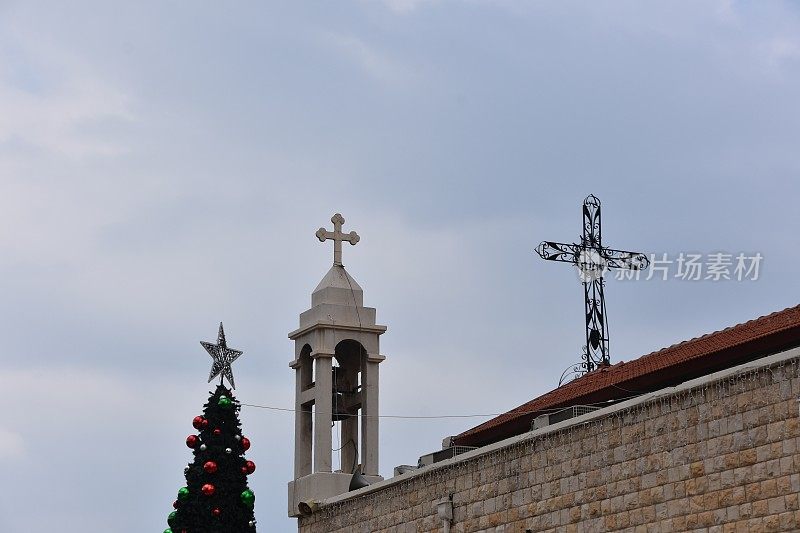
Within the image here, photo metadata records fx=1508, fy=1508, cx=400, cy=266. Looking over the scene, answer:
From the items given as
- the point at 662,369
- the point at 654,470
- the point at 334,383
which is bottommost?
the point at 654,470

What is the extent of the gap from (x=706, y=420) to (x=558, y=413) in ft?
11.2

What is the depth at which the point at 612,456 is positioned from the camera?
19.5 m

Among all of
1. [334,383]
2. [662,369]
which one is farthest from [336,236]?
[662,369]

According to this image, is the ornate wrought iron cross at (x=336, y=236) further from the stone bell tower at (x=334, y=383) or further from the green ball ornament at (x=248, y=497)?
the green ball ornament at (x=248, y=497)

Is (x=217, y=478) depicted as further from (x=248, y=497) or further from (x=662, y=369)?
(x=662, y=369)

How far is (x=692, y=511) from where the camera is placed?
18062 mm

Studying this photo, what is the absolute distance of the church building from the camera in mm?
17312

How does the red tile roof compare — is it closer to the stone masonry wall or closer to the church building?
the church building

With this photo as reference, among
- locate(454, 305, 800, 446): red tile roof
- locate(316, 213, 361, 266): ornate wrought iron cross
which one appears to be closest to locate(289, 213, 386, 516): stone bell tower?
locate(316, 213, 361, 266): ornate wrought iron cross

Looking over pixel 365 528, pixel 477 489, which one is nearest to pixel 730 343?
pixel 477 489

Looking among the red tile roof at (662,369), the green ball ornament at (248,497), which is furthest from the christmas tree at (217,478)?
the red tile roof at (662,369)

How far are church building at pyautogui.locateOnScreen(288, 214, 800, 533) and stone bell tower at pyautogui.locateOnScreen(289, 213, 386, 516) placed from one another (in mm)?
41

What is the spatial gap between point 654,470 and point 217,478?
10826 mm

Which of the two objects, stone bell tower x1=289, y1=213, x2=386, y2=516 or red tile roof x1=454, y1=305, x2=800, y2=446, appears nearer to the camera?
red tile roof x1=454, y1=305, x2=800, y2=446
